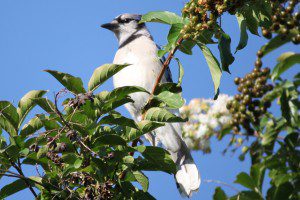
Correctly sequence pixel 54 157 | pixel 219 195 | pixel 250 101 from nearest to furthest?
pixel 54 157 → pixel 219 195 → pixel 250 101

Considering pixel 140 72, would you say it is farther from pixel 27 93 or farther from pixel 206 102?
pixel 27 93

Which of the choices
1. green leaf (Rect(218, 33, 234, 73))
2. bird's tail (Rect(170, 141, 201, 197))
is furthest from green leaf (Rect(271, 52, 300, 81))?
bird's tail (Rect(170, 141, 201, 197))

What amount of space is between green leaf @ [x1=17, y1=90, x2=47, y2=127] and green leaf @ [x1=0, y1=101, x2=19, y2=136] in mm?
35

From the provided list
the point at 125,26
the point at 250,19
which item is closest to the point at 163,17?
the point at 250,19

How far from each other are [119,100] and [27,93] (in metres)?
0.44

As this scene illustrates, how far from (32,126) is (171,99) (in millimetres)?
652

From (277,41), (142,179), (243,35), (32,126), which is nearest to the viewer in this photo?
(32,126)

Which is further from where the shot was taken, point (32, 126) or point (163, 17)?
point (163, 17)

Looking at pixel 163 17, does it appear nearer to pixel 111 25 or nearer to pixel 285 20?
pixel 285 20

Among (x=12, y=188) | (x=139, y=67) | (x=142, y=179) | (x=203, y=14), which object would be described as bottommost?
(x=142, y=179)

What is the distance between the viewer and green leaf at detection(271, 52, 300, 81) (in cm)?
265

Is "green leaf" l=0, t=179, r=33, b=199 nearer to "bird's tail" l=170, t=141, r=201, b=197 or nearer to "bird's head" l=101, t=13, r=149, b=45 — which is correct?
"bird's tail" l=170, t=141, r=201, b=197

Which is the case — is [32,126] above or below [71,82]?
below

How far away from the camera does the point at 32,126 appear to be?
2.27 m
